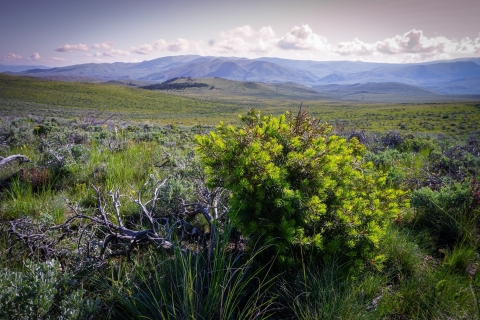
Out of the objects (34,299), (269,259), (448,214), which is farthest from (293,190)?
(448,214)

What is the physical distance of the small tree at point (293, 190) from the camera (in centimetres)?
215

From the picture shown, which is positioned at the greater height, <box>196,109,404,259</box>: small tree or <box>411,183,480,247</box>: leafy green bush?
<box>196,109,404,259</box>: small tree

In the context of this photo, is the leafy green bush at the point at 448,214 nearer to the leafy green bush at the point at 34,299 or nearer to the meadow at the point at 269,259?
the meadow at the point at 269,259

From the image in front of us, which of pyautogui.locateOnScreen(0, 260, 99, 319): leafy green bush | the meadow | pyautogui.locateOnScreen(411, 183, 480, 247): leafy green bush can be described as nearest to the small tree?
the meadow

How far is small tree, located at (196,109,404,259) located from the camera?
7.06ft

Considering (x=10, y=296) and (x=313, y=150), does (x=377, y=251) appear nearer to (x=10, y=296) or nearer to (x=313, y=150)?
(x=313, y=150)

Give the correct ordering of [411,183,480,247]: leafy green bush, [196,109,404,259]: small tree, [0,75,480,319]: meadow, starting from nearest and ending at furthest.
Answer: [0,75,480,319]: meadow < [196,109,404,259]: small tree < [411,183,480,247]: leafy green bush

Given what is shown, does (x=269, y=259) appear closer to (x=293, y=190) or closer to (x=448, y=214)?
(x=293, y=190)

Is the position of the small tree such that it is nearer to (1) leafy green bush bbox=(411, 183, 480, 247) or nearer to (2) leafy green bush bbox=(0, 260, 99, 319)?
(2) leafy green bush bbox=(0, 260, 99, 319)

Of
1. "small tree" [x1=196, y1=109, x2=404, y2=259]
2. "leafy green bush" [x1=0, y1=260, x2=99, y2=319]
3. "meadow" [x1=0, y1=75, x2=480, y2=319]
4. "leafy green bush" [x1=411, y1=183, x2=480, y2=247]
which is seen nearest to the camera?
"leafy green bush" [x1=0, y1=260, x2=99, y2=319]

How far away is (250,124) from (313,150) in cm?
74

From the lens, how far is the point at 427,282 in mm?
2275

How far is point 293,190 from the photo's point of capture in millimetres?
2248

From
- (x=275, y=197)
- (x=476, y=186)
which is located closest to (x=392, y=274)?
(x=275, y=197)
